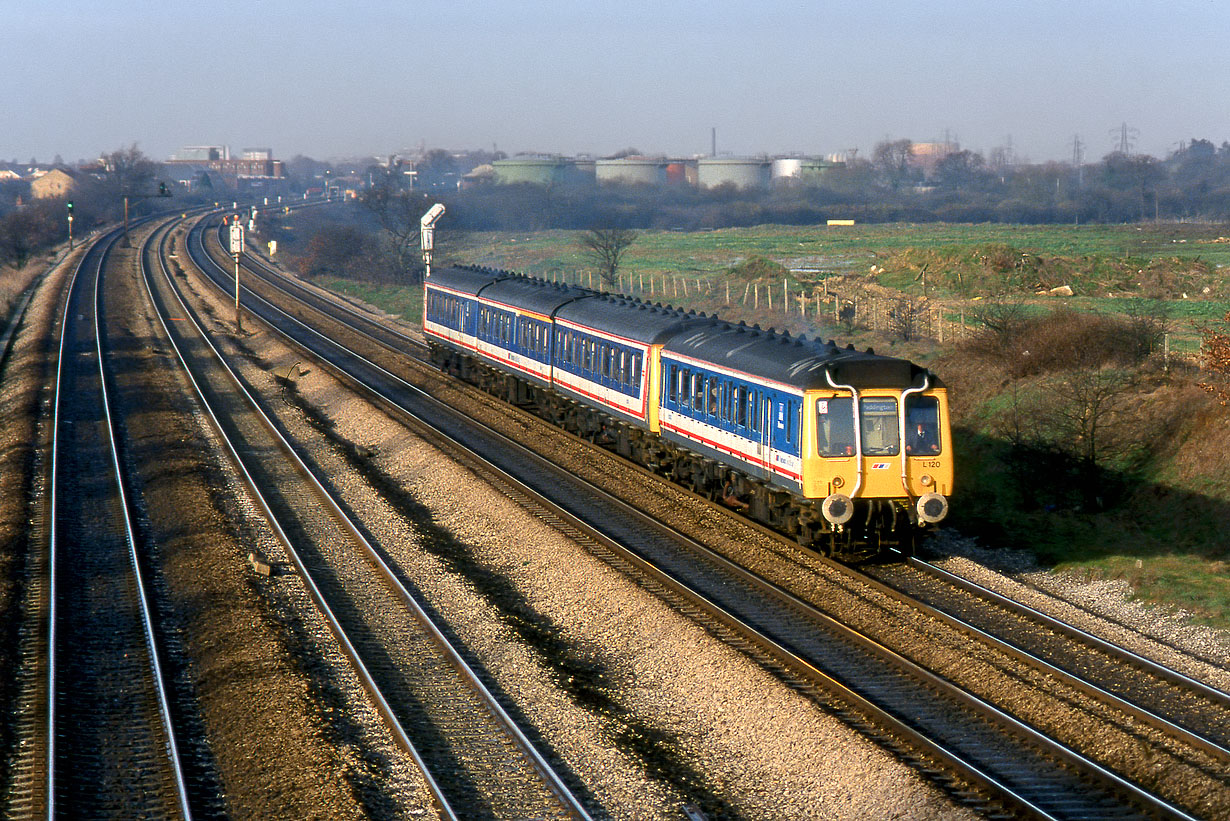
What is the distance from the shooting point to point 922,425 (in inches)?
698

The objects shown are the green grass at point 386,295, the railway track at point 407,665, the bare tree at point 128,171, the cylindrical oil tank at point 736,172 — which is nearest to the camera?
the railway track at point 407,665

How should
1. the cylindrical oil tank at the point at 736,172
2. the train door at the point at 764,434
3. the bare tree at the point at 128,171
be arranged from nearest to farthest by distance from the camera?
the train door at the point at 764,434, the bare tree at the point at 128,171, the cylindrical oil tank at the point at 736,172

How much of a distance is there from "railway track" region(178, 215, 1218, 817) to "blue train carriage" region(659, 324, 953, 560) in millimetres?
1526

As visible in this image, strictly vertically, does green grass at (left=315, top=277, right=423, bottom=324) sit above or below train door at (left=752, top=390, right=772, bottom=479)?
above

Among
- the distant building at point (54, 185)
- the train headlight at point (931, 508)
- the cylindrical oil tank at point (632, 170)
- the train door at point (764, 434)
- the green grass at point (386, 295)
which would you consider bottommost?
the train headlight at point (931, 508)

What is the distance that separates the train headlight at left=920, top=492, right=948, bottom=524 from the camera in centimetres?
1741

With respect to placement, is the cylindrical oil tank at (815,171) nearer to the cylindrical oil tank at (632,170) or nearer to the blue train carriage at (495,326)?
→ the cylindrical oil tank at (632,170)

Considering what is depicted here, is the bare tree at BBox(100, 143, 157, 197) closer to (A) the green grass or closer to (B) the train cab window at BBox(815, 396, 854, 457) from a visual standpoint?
(A) the green grass

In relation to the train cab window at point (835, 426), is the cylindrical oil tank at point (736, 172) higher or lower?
higher

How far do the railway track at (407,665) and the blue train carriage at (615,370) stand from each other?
19.7ft

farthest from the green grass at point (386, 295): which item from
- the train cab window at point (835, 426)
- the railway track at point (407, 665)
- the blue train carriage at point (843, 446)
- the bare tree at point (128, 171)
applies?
the bare tree at point (128, 171)

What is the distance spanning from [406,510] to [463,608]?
626 centimetres

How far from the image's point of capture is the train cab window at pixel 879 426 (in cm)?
1756

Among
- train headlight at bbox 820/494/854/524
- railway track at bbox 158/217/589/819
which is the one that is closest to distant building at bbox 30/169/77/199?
railway track at bbox 158/217/589/819
